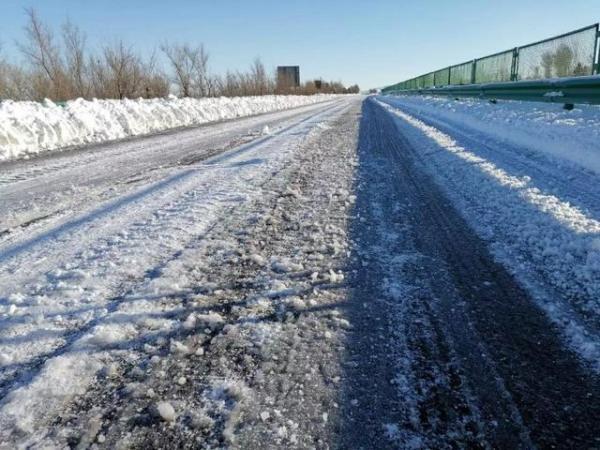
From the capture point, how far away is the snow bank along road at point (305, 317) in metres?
1.49

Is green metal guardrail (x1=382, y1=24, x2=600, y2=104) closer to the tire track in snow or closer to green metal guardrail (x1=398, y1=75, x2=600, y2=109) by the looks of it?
green metal guardrail (x1=398, y1=75, x2=600, y2=109)

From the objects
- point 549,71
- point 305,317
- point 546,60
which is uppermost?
point 546,60

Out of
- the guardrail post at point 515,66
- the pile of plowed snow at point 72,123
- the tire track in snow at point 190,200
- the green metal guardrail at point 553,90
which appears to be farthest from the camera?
the guardrail post at point 515,66

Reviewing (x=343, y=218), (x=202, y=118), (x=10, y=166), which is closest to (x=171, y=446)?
(x=343, y=218)

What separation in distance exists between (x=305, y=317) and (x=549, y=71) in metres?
12.6

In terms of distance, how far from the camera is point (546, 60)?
11.7 metres

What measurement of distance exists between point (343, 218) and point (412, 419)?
7.84 feet

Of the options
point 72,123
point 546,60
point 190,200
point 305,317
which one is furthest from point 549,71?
point 72,123

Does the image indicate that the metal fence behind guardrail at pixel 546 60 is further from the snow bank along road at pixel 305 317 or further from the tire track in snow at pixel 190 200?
the tire track in snow at pixel 190 200

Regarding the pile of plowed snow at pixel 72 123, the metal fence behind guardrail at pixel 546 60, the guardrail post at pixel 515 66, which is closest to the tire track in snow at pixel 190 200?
the pile of plowed snow at pixel 72 123

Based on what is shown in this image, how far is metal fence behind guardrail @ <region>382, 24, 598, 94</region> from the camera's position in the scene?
9484mm

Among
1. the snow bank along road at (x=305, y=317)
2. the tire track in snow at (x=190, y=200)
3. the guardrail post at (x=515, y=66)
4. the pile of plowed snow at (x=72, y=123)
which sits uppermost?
the guardrail post at (x=515, y=66)

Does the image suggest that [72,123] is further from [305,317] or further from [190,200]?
[305,317]

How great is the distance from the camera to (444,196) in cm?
438
